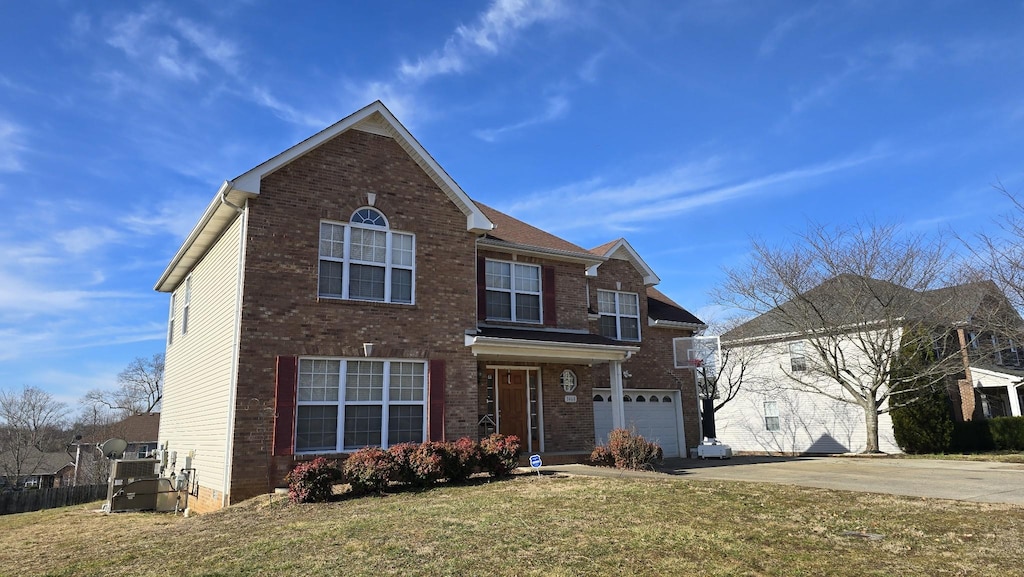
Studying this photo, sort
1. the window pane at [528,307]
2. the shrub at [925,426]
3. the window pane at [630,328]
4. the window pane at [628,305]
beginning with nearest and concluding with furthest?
1. the window pane at [528,307]
2. the window pane at [630,328]
3. the window pane at [628,305]
4. the shrub at [925,426]

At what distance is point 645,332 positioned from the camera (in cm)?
2208

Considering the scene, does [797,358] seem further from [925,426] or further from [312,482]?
[312,482]

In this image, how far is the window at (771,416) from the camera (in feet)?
94.9

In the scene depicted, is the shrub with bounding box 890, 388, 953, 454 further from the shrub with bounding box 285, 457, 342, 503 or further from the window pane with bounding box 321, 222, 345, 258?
the shrub with bounding box 285, 457, 342, 503

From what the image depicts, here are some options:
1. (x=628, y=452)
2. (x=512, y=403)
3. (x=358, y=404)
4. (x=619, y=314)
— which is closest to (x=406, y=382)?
(x=358, y=404)

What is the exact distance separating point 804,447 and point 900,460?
8.18 m

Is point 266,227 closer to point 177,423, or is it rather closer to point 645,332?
point 177,423

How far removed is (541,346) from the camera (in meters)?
16.2

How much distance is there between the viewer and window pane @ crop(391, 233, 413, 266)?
1506 centimetres

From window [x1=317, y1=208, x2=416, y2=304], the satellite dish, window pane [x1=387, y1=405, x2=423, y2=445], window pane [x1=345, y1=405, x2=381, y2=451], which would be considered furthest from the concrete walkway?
the satellite dish

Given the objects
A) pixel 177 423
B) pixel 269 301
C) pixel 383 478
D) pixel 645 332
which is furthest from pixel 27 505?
pixel 645 332

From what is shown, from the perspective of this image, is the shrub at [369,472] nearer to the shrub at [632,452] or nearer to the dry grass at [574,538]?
the dry grass at [574,538]

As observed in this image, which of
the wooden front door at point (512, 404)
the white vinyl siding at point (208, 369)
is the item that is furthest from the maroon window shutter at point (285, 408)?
Answer: the wooden front door at point (512, 404)

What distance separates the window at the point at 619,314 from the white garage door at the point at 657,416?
6.14ft
